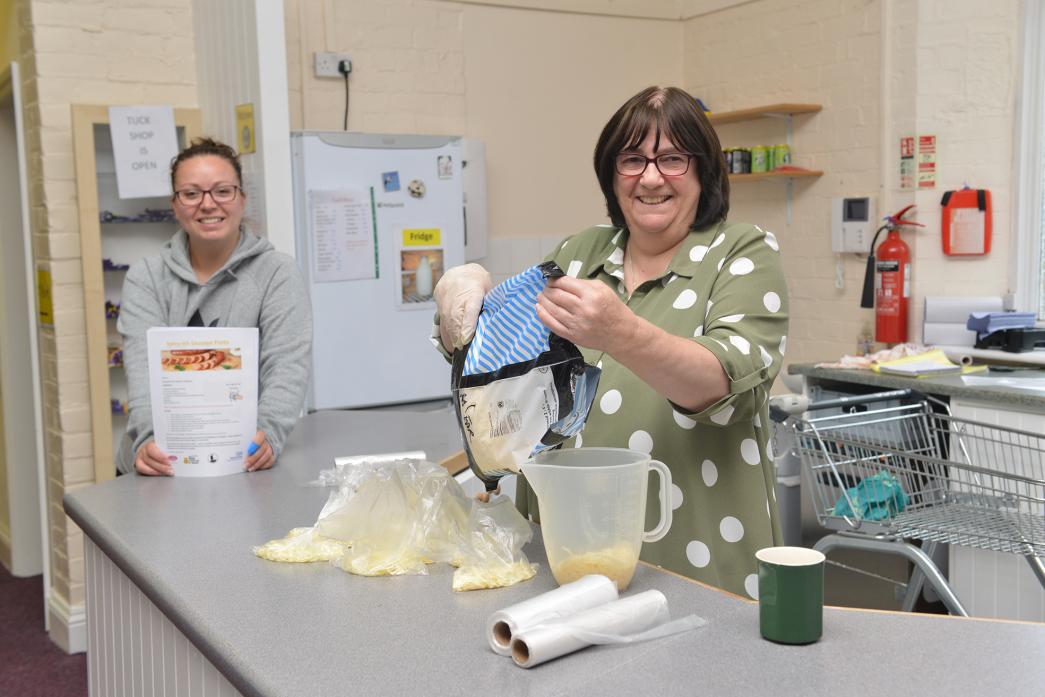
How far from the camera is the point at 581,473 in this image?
1.30m

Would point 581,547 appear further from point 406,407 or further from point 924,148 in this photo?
point 924,148

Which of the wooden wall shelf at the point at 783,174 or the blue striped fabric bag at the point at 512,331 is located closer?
the blue striped fabric bag at the point at 512,331

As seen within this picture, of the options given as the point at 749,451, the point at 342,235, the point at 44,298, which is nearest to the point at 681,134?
the point at 749,451

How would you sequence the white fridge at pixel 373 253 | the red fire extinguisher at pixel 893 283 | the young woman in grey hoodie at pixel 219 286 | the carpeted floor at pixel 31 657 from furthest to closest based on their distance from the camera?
the red fire extinguisher at pixel 893 283
the white fridge at pixel 373 253
the carpeted floor at pixel 31 657
the young woman in grey hoodie at pixel 219 286

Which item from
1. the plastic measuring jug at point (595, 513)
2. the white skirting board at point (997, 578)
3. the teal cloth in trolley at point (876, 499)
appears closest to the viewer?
the plastic measuring jug at point (595, 513)

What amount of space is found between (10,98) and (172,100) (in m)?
0.89

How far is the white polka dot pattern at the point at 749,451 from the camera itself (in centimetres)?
159

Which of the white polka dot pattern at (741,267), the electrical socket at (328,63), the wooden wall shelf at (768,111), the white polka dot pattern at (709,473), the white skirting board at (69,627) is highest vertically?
the electrical socket at (328,63)

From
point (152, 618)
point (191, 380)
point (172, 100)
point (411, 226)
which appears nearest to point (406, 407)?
point (411, 226)

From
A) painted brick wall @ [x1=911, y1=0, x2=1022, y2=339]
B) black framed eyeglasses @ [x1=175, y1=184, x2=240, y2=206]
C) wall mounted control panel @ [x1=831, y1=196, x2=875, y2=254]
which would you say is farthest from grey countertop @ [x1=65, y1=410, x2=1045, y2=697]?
wall mounted control panel @ [x1=831, y1=196, x2=875, y2=254]

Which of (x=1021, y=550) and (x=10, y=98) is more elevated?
(x=10, y=98)

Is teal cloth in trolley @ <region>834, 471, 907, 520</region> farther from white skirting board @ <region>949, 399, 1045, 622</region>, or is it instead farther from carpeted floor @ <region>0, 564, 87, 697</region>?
carpeted floor @ <region>0, 564, 87, 697</region>

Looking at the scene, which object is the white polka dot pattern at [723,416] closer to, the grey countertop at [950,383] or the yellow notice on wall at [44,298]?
the grey countertop at [950,383]

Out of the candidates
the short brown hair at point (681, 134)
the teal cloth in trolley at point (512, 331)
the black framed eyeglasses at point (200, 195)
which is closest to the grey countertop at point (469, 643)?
the teal cloth in trolley at point (512, 331)
